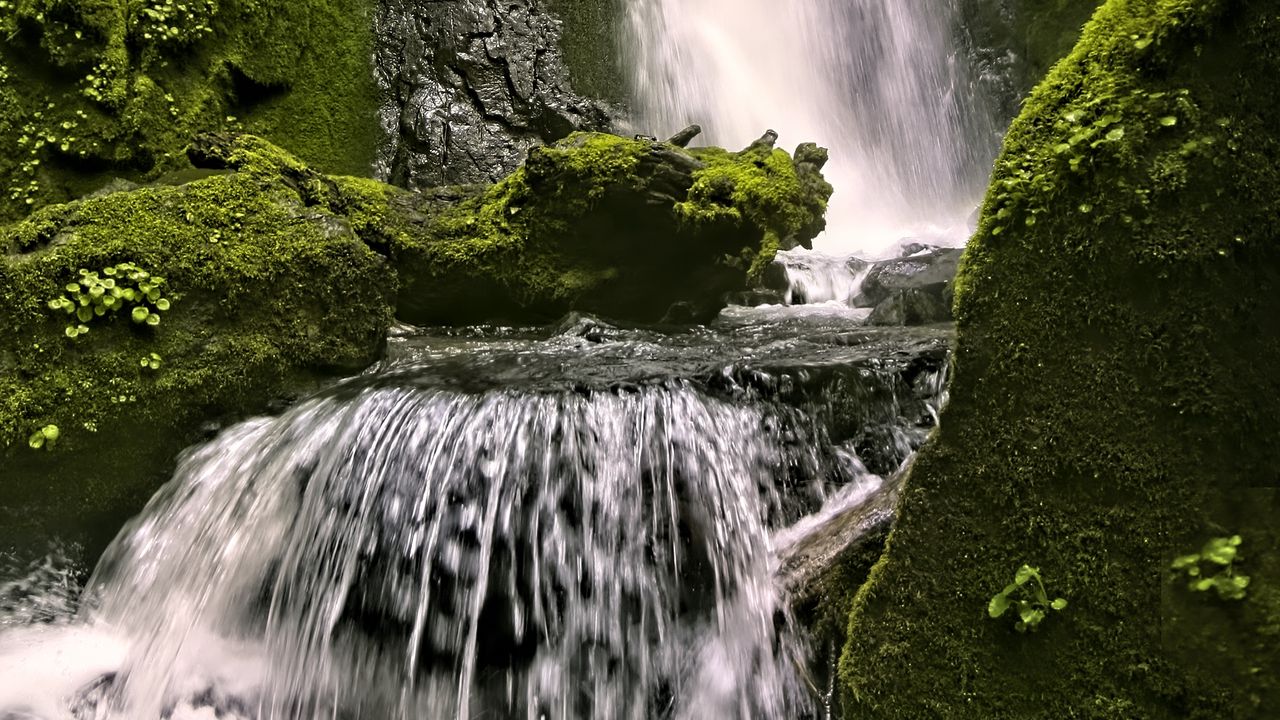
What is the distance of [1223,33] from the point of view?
187 cm

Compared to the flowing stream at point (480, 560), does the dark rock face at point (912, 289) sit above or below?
above

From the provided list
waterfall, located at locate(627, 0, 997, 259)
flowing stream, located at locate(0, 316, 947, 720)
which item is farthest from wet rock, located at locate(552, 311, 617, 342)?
waterfall, located at locate(627, 0, 997, 259)

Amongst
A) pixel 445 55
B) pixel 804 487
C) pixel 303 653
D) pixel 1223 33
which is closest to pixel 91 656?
pixel 303 653

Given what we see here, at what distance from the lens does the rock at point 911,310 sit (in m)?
6.53

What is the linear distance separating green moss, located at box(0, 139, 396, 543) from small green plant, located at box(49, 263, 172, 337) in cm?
5

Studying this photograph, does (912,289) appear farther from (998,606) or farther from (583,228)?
(998,606)

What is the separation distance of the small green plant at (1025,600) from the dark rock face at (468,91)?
6.66 m

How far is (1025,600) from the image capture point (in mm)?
1987

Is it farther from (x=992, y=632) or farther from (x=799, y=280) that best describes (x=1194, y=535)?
(x=799, y=280)

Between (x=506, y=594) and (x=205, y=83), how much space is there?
5.48 metres

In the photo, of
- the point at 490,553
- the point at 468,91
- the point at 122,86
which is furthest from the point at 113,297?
the point at 468,91

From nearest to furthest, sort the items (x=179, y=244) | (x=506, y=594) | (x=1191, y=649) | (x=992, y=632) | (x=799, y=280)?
(x=1191, y=649)
(x=992, y=632)
(x=506, y=594)
(x=179, y=244)
(x=799, y=280)

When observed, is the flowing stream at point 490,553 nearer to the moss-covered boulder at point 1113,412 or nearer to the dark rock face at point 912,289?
the moss-covered boulder at point 1113,412

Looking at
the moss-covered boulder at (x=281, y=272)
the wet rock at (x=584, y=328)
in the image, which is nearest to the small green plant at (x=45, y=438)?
the moss-covered boulder at (x=281, y=272)
